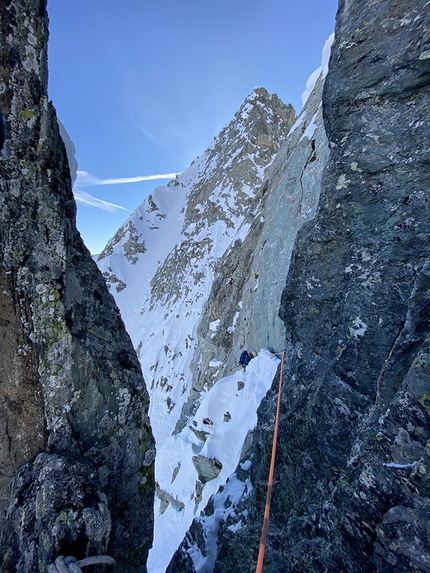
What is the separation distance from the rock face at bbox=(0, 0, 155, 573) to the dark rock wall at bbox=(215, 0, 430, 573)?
2.23 meters

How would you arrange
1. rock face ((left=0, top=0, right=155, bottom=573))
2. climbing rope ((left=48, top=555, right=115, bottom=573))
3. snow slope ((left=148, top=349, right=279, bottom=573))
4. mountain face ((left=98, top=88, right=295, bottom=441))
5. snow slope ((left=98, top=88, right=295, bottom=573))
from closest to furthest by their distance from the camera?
climbing rope ((left=48, top=555, right=115, bottom=573)) < rock face ((left=0, top=0, right=155, bottom=573)) < snow slope ((left=148, top=349, right=279, bottom=573)) < snow slope ((left=98, top=88, right=295, bottom=573)) < mountain face ((left=98, top=88, right=295, bottom=441))

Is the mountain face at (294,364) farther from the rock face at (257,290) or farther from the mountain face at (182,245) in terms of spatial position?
the mountain face at (182,245)

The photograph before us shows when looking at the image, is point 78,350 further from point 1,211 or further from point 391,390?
point 391,390

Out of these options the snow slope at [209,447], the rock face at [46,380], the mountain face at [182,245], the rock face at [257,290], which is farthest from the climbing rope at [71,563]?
the mountain face at [182,245]

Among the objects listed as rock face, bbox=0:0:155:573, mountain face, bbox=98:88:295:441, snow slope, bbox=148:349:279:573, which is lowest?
snow slope, bbox=148:349:279:573

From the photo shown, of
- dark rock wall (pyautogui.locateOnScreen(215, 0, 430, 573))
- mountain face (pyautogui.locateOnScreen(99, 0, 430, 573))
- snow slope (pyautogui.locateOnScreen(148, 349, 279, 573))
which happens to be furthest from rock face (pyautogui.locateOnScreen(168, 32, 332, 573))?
snow slope (pyautogui.locateOnScreen(148, 349, 279, 573))

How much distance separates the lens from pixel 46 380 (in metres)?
3.09

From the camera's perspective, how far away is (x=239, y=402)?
9.48 meters

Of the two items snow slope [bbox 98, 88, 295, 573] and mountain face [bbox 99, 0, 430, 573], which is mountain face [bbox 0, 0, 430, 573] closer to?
mountain face [bbox 99, 0, 430, 573]

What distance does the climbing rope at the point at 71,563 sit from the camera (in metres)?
2.21

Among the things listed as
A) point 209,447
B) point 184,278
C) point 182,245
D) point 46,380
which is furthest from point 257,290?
point 182,245

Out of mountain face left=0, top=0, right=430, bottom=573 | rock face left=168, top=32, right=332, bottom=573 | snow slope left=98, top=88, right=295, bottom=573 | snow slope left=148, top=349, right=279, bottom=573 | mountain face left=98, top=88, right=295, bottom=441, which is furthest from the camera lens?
mountain face left=98, top=88, right=295, bottom=441

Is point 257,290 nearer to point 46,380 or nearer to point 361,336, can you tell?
point 361,336

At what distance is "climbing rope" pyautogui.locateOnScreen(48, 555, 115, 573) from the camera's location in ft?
7.26
